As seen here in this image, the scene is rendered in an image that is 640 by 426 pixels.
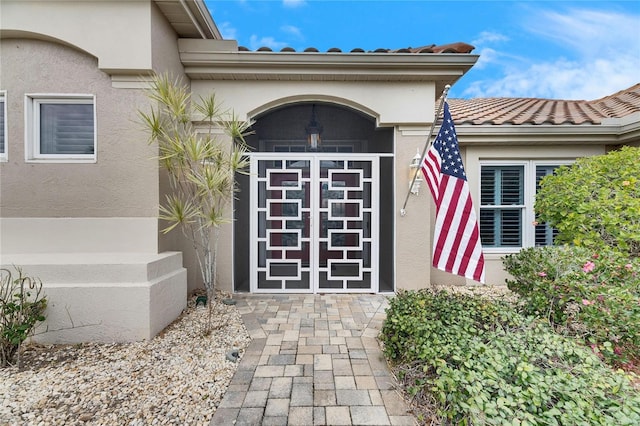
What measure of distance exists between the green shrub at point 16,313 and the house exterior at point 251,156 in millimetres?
210

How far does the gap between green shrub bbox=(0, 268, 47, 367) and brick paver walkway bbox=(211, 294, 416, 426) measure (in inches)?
97.2

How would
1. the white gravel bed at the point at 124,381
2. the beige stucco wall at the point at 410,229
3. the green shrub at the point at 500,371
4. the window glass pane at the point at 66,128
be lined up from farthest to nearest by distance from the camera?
the beige stucco wall at the point at 410,229 < the window glass pane at the point at 66,128 < the white gravel bed at the point at 124,381 < the green shrub at the point at 500,371

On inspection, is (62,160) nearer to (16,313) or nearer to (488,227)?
(16,313)

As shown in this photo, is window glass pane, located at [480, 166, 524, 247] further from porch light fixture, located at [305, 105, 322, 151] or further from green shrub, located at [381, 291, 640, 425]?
porch light fixture, located at [305, 105, 322, 151]

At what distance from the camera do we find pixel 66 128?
4.39 m

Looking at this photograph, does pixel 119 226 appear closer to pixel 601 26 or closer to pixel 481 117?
pixel 481 117

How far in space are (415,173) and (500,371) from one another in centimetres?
365

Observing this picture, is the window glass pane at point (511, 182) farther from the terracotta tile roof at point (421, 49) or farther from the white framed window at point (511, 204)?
the terracotta tile roof at point (421, 49)

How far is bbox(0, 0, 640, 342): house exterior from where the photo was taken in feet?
13.6

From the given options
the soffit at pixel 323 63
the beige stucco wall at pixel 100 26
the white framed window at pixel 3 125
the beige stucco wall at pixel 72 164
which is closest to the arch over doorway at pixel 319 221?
the soffit at pixel 323 63

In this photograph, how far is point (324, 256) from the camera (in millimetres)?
5984

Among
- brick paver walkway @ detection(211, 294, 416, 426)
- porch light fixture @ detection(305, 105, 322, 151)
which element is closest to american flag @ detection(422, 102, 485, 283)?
brick paver walkway @ detection(211, 294, 416, 426)

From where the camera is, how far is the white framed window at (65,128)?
4301 mm

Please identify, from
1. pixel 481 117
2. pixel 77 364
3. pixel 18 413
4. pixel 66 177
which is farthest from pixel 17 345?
pixel 481 117
